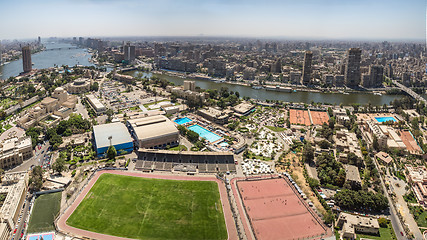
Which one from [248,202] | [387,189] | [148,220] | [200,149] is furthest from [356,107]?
[148,220]

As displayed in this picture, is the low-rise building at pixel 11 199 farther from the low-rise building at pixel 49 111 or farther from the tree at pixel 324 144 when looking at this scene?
the tree at pixel 324 144

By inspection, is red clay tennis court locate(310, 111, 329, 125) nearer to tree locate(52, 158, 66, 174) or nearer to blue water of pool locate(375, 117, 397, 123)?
blue water of pool locate(375, 117, 397, 123)

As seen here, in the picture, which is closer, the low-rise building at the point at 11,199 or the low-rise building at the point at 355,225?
the low-rise building at the point at 11,199

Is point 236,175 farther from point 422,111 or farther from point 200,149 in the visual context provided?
point 422,111

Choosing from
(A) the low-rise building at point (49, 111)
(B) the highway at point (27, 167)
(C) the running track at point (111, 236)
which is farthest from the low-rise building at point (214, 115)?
(A) the low-rise building at point (49, 111)

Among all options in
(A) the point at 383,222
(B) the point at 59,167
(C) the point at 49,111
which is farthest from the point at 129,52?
(A) the point at 383,222

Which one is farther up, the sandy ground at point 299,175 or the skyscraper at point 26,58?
the skyscraper at point 26,58

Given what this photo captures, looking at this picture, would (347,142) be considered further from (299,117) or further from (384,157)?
(299,117)
